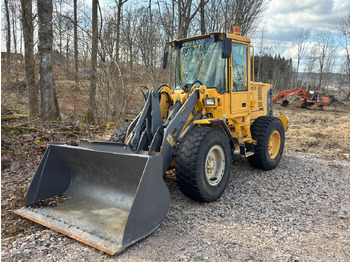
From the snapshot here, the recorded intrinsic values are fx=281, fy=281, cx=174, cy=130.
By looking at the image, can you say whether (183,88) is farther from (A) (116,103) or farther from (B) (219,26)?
(B) (219,26)

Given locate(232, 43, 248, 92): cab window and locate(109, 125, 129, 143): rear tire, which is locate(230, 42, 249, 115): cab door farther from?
locate(109, 125, 129, 143): rear tire

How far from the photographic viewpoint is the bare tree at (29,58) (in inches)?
386

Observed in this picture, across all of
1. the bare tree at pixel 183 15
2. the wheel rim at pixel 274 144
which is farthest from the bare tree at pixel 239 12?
the wheel rim at pixel 274 144

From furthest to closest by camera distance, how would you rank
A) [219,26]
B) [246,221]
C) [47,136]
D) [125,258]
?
1. [219,26]
2. [47,136]
3. [246,221]
4. [125,258]

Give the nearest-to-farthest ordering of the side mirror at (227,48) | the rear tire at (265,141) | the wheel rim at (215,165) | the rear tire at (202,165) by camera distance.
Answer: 1. the rear tire at (202,165)
2. the wheel rim at (215,165)
3. the side mirror at (227,48)
4. the rear tire at (265,141)

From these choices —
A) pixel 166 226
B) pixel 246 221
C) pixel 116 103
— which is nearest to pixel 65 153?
pixel 166 226

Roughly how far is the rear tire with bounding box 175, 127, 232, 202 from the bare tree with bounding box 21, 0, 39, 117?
7526 millimetres

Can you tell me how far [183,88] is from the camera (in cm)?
535

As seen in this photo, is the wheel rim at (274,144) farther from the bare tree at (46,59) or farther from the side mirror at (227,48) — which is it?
the bare tree at (46,59)

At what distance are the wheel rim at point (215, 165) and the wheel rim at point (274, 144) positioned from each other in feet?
7.44

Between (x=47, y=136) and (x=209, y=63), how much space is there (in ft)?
14.2

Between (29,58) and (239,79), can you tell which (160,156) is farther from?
(29,58)

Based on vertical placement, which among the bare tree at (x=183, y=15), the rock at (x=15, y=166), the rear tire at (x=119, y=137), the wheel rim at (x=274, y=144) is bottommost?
the rock at (x=15, y=166)

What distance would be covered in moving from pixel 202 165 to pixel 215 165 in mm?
544
